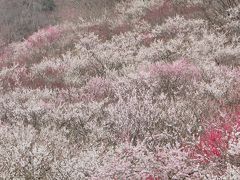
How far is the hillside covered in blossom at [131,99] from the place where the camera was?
18.9ft

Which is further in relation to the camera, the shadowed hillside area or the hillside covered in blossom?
the shadowed hillside area

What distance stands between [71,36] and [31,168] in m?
16.3

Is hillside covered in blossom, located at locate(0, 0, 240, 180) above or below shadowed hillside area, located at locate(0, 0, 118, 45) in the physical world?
above

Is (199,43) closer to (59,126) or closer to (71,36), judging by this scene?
(59,126)

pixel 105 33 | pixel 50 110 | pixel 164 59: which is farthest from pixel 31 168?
pixel 105 33

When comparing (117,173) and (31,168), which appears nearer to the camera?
(117,173)

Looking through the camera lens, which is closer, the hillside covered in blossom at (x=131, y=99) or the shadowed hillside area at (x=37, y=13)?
the hillside covered in blossom at (x=131, y=99)

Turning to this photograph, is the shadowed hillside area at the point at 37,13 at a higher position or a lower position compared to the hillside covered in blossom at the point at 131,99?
lower

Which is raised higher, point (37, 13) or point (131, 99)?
point (131, 99)

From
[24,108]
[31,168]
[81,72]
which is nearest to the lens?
[31,168]

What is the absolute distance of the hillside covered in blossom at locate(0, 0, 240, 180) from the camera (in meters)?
5.75

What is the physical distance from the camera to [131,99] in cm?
810

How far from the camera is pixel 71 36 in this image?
72.8 feet

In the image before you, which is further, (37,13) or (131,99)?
(37,13)
